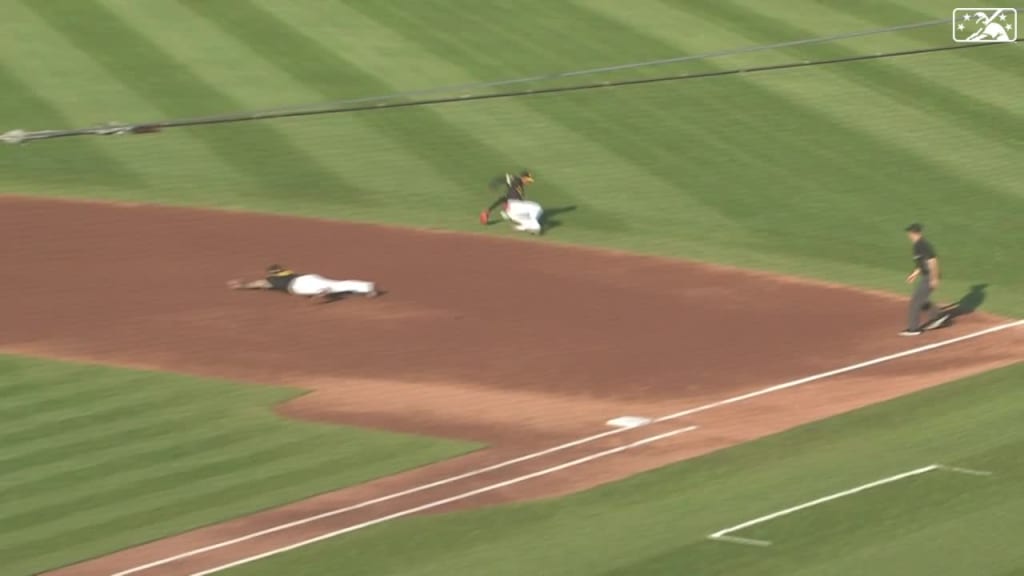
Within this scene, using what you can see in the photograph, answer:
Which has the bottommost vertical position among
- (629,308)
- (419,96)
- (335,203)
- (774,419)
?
(774,419)

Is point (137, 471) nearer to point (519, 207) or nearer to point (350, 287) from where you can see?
point (350, 287)

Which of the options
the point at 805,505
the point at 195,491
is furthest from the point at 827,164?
the point at 195,491

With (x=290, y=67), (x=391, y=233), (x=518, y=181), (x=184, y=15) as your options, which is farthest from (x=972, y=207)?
(x=184, y=15)

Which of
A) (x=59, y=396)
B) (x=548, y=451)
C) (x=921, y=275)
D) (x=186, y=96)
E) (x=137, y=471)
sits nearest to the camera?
(x=137, y=471)

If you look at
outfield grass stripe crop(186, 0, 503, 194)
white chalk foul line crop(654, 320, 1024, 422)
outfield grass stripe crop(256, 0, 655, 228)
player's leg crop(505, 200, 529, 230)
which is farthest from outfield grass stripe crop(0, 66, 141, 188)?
white chalk foul line crop(654, 320, 1024, 422)

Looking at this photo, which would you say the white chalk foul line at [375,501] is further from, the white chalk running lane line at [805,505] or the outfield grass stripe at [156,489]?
the white chalk running lane line at [805,505]

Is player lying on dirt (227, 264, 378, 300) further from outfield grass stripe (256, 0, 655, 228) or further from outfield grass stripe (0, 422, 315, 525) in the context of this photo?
outfield grass stripe (256, 0, 655, 228)

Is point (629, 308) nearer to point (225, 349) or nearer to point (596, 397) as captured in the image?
point (596, 397)
